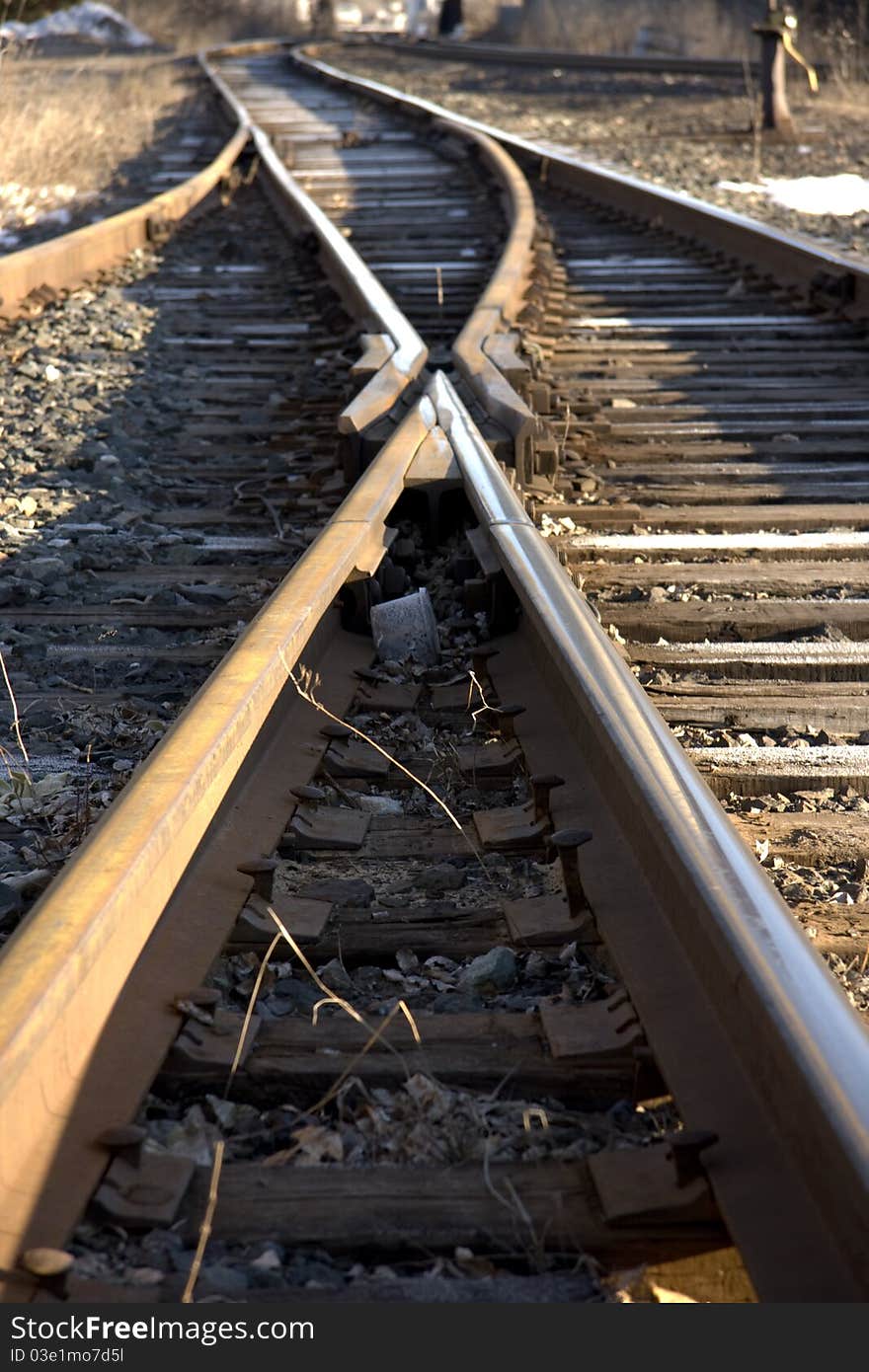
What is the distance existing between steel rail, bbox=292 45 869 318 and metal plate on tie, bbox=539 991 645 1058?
5.96 metres

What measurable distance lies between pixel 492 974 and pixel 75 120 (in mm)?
17056

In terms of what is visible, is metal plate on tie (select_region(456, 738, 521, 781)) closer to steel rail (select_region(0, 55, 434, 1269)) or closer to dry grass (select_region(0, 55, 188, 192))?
steel rail (select_region(0, 55, 434, 1269))

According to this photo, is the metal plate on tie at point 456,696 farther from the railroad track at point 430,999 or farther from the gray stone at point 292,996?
the gray stone at point 292,996

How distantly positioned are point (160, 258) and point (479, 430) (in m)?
6.00

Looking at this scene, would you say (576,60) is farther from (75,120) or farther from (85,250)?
(85,250)

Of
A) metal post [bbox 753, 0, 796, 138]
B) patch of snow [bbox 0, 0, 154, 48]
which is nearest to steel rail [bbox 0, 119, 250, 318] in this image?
metal post [bbox 753, 0, 796, 138]

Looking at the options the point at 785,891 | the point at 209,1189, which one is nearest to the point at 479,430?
the point at 785,891

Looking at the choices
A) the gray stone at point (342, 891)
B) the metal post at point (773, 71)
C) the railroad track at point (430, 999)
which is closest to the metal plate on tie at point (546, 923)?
the railroad track at point (430, 999)

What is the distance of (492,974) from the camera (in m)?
2.39

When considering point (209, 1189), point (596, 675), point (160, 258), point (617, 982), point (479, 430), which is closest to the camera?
point (209, 1189)

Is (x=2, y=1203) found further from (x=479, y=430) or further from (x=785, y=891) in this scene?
(x=479, y=430)

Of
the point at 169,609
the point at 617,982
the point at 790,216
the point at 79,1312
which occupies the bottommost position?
the point at 790,216

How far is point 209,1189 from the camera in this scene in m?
1.90

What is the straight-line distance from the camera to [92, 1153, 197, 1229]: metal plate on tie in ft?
6.04
